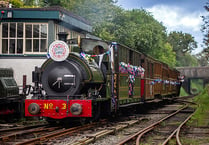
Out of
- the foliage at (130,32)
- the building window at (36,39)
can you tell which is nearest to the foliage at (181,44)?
the foliage at (130,32)

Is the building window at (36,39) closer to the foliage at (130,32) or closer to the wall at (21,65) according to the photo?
the wall at (21,65)

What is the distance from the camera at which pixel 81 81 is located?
10.9 metres

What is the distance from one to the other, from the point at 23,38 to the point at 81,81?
7.01m

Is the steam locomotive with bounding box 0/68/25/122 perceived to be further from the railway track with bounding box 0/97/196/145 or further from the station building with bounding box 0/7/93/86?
the railway track with bounding box 0/97/196/145

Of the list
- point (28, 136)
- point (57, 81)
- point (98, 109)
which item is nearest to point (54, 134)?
point (28, 136)

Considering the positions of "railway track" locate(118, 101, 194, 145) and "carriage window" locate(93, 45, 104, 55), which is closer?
"railway track" locate(118, 101, 194, 145)

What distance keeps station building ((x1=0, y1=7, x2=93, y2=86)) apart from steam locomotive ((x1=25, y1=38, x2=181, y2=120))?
4281mm

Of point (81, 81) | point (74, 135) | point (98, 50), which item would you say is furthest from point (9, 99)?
point (74, 135)

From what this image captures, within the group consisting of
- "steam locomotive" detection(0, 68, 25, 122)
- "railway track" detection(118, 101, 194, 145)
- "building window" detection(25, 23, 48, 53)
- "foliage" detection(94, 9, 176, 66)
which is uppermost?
"foliage" detection(94, 9, 176, 66)

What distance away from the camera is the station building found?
16.6m

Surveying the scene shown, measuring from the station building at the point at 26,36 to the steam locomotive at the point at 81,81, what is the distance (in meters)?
4.28

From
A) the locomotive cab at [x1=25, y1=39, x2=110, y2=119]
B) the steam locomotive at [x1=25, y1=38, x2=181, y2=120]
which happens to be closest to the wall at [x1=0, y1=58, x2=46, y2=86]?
the steam locomotive at [x1=25, y1=38, x2=181, y2=120]

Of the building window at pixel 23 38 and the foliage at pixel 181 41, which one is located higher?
the foliage at pixel 181 41

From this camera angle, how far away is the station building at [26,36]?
16.6 metres
